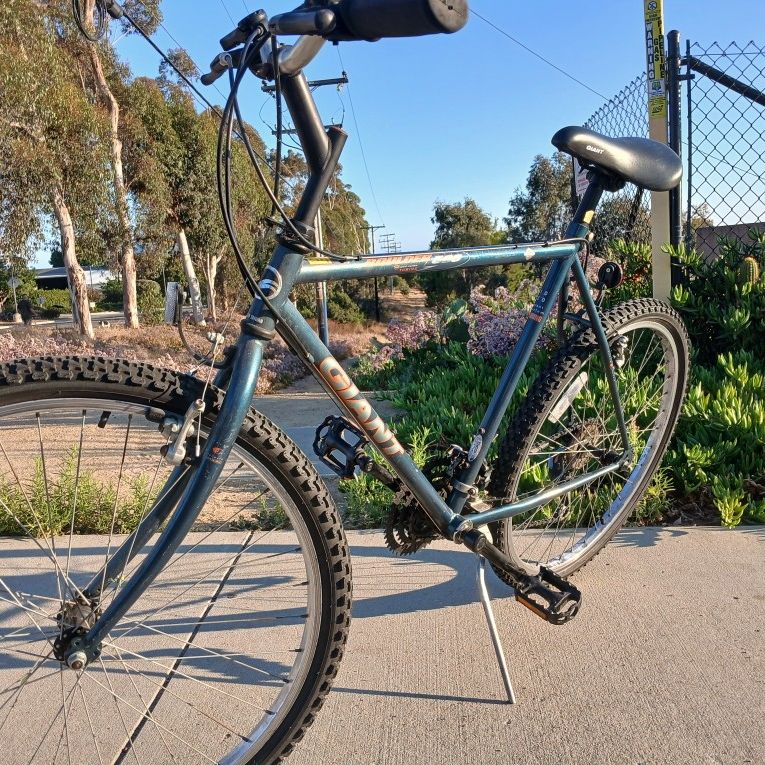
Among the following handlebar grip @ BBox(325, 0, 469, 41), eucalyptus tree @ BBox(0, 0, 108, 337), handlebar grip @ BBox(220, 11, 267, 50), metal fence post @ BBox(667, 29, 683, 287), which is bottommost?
handlebar grip @ BBox(325, 0, 469, 41)

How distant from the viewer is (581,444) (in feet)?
7.34

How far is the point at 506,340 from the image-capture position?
15.5ft

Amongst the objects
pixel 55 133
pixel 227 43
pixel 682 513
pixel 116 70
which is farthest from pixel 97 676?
pixel 116 70

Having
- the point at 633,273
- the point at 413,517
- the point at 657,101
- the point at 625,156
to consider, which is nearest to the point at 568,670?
the point at 413,517

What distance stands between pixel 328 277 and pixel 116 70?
2104cm

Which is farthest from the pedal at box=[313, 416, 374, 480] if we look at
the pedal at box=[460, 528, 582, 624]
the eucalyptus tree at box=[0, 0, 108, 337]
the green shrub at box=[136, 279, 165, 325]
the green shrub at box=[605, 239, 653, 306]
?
the green shrub at box=[136, 279, 165, 325]

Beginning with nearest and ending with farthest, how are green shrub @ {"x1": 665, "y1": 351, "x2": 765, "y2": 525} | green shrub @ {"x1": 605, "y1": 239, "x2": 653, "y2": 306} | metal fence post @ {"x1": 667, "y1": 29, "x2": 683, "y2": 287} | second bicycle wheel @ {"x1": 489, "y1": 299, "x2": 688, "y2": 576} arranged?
second bicycle wheel @ {"x1": 489, "y1": 299, "x2": 688, "y2": 576}
green shrub @ {"x1": 665, "y1": 351, "x2": 765, "y2": 525}
metal fence post @ {"x1": 667, "y1": 29, "x2": 683, "y2": 287}
green shrub @ {"x1": 605, "y1": 239, "x2": 653, "y2": 306}

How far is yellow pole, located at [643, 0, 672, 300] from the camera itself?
365 centimetres

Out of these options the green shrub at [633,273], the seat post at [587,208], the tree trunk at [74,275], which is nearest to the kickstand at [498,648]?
the seat post at [587,208]

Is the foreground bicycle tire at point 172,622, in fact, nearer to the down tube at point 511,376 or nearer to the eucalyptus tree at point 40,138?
the down tube at point 511,376

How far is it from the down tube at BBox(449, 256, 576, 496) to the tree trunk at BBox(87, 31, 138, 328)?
15306 mm

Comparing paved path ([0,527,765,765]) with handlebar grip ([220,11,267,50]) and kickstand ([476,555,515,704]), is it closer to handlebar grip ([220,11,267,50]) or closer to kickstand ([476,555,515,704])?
kickstand ([476,555,515,704])

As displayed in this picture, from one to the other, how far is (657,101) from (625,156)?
2116mm

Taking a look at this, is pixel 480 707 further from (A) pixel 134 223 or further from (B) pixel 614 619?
(A) pixel 134 223
